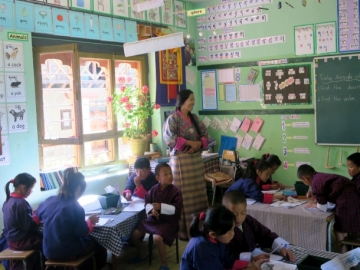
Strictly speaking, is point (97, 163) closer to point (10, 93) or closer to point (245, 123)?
point (10, 93)

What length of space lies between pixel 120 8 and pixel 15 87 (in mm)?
1789

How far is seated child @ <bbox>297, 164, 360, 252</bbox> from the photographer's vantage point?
3.73 metres

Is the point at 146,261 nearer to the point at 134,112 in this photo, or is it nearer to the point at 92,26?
the point at 134,112

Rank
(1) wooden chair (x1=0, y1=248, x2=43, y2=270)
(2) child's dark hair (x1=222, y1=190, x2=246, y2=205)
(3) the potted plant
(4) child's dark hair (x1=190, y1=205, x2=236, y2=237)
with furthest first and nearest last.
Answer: (3) the potted plant → (1) wooden chair (x1=0, y1=248, x2=43, y2=270) → (2) child's dark hair (x1=222, y1=190, x2=246, y2=205) → (4) child's dark hair (x1=190, y1=205, x2=236, y2=237)

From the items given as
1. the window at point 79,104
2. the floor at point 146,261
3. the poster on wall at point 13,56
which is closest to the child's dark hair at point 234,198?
the floor at point 146,261

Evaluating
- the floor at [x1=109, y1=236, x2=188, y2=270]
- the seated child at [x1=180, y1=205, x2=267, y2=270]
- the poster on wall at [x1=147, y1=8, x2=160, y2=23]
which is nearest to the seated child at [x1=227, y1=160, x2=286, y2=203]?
the floor at [x1=109, y1=236, x2=188, y2=270]

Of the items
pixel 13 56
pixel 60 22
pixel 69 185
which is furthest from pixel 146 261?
pixel 60 22

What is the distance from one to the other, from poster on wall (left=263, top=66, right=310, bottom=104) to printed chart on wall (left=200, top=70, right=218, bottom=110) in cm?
84

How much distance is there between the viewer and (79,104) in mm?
4922

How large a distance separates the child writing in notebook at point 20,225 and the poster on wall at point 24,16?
170 centimetres

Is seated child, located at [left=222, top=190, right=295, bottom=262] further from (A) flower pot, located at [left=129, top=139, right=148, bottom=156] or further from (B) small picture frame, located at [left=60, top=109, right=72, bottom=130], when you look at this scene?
(A) flower pot, located at [left=129, top=139, right=148, bottom=156]

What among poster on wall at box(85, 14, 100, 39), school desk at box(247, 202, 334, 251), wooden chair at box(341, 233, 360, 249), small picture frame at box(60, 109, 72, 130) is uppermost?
poster on wall at box(85, 14, 100, 39)

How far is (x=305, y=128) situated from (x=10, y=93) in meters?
3.64

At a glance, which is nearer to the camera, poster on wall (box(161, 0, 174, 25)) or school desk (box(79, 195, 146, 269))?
school desk (box(79, 195, 146, 269))
